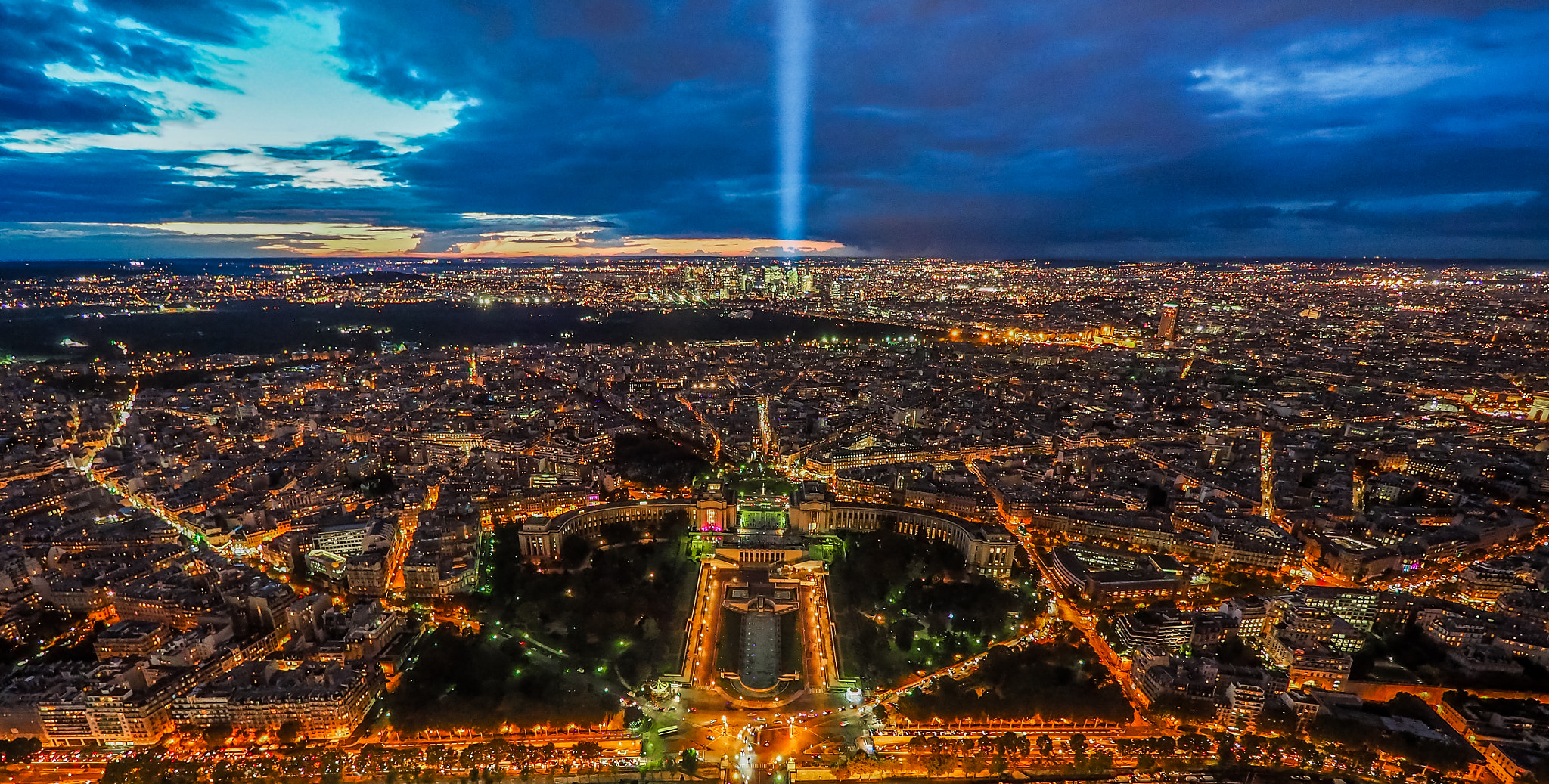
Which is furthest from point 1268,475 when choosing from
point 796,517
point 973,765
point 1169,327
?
point 1169,327

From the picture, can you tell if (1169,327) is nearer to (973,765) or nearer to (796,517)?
(796,517)

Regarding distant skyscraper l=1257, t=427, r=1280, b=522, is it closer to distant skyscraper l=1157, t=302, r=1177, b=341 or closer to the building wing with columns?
the building wing with columns

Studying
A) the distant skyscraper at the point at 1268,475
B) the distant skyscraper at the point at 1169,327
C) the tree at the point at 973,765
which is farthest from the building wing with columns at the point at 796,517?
the distant skyscraper at the point at 1169,327

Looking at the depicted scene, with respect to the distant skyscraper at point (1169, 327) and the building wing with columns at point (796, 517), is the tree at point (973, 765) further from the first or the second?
Answer: the distant skyscraper at point (1169, 327)

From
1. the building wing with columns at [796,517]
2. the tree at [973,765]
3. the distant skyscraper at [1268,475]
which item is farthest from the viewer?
the distant skyscraper at [1268,475]

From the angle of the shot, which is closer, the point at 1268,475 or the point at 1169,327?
the point at 1268,475

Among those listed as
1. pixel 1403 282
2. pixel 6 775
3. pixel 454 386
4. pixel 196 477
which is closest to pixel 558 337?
pixel 454 386

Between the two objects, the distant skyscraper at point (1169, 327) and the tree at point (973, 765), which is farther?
the distant skyscraper at point (1169, 327)

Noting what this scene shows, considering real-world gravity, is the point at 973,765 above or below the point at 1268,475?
below

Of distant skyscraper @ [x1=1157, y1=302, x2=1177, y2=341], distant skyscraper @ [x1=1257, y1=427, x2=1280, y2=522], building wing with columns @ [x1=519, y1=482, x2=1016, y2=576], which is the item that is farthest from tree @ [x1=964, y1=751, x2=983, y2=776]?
distant skyscraper @ [x1=1157, y1=302, x2=1177, y2=341]

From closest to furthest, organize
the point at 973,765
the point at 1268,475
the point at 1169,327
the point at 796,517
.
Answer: the point at 973,765 < the point at 796,517 < the point at 1268,475 < the point at 1169,327

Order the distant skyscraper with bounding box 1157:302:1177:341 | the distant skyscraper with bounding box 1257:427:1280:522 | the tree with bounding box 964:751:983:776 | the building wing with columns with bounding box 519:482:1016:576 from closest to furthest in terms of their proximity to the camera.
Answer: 1. the tree with bounding box 964:751:983:776
2. the building wing with columns with bounding box 519:482:1016:576
3. the distant skyscraper with bounding box 1257:427:1280:522
4. the distant skyscraper with bounding box 1157:302:1177:341

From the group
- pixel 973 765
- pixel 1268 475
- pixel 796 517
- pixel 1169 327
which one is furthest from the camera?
pixel 1169 327
